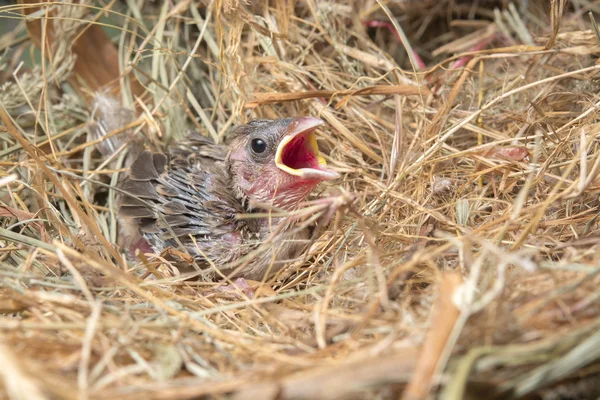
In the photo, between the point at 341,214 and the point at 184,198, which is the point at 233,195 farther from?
the point at 341,214

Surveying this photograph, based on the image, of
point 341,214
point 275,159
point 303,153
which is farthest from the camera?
point 303,153

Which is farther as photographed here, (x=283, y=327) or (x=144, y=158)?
(x=144, y=158)

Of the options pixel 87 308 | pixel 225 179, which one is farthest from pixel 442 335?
pixel 225 179

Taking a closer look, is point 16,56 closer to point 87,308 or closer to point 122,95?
point 122,95

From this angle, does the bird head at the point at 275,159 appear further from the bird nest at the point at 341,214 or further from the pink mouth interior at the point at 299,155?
the bird nest at the point at 341,214

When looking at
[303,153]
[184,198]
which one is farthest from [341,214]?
[184,198]

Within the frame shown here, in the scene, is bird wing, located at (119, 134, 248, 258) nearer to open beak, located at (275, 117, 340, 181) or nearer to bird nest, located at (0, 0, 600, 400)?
bird nest, located at (0, 0, 600, 400)

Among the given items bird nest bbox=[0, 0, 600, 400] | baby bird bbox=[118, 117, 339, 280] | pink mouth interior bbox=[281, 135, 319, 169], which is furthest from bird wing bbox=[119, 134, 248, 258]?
pink mouth interior bbox=[281, 135, 319, 169]
